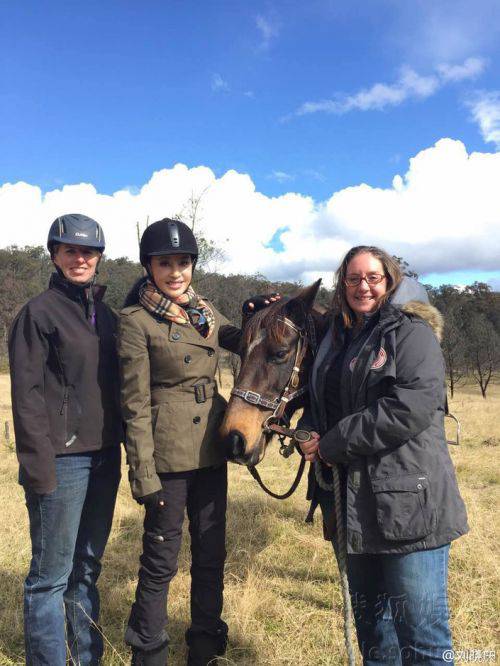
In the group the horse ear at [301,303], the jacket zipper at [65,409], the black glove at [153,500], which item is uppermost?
the horse ear at [301,303]

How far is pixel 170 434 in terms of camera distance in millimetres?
2676

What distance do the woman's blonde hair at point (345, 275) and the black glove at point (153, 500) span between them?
4.69 ft

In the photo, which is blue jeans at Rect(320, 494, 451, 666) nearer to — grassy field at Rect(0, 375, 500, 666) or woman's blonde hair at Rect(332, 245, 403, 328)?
woman's blonde hair at Rect(332, 245, 403, 328)

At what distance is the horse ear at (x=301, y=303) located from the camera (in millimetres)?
2971

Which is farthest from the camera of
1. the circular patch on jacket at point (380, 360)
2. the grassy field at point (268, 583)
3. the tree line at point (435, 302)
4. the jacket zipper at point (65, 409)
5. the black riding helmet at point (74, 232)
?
A: the tree line at point (435, 302)

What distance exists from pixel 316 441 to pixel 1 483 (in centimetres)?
721

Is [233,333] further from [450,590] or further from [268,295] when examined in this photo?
[450,590]

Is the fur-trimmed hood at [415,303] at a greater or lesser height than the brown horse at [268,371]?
greater

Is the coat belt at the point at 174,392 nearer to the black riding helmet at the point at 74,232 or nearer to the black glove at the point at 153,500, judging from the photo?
the black glove at the point at 153,500

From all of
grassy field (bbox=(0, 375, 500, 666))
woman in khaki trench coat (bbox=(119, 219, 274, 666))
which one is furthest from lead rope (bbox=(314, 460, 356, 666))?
grassy field (bbox=(0, 375, 500, 666))

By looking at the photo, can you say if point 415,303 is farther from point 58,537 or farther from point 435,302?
point 435,302

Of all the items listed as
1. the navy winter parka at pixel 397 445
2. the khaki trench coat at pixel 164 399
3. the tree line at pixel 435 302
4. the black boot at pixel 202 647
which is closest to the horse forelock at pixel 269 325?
the khaki trench coat at pixel 164 399

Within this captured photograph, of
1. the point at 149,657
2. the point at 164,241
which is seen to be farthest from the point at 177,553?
the point at 164,241

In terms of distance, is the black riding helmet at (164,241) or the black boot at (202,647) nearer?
the black riding helmet at (164,241)
